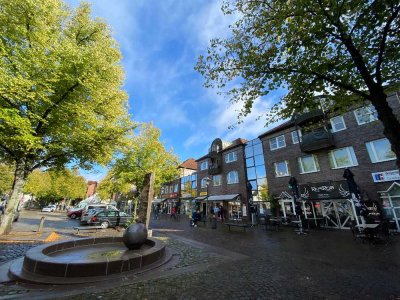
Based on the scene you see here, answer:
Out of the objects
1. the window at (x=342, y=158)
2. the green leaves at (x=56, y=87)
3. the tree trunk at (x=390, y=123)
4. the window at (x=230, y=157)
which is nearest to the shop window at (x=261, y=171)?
the window at (x=230, y=157)

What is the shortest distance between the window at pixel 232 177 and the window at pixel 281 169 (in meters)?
5.95

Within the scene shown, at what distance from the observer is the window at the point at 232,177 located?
87.3 feet

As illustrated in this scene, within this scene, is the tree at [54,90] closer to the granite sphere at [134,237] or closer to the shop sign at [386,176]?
the granite sphere at [134,237]

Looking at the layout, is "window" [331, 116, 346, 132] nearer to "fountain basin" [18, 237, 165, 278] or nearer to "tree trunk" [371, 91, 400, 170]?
"tree trunk" [371, 91, 400, 170]

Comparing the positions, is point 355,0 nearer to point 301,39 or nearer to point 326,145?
point 301,39

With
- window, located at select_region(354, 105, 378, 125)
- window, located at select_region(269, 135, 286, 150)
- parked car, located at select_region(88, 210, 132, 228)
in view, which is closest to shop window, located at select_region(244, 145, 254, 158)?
window, located at select_region(269, 135, 286, 150)

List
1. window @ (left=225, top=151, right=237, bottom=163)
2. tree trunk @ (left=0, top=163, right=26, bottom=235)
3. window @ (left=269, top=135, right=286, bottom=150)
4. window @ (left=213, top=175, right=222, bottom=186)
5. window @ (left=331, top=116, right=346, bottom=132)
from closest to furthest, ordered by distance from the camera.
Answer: tree trunk @ (left=0, top=163, right=26, bottom=235)
window @ (left=331, top=116, right=346, bottom=132)
window @ (left=269, top=135, right=286, bottom=150)
window @ (left=225, top=151, right=237, bottom=163)
window @ (left=213, top=175, right=222, bottom=186)

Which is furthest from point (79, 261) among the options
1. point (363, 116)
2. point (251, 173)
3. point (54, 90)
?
point (251, 173)

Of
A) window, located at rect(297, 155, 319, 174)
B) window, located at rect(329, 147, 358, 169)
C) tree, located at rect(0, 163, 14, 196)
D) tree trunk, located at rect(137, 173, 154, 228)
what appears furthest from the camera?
tree, located at rect(0, 163, 14, 196)

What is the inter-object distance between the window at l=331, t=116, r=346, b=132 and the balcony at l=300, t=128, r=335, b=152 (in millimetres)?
822

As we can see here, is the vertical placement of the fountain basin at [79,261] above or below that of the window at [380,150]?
below

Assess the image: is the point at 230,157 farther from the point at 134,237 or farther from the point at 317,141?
the point at 134,237

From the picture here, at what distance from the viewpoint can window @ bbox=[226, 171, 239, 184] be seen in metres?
26.6

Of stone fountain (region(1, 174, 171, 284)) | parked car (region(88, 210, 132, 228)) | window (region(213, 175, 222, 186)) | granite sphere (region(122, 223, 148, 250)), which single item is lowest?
stone fountain (region(1, 174, 171, 284))
